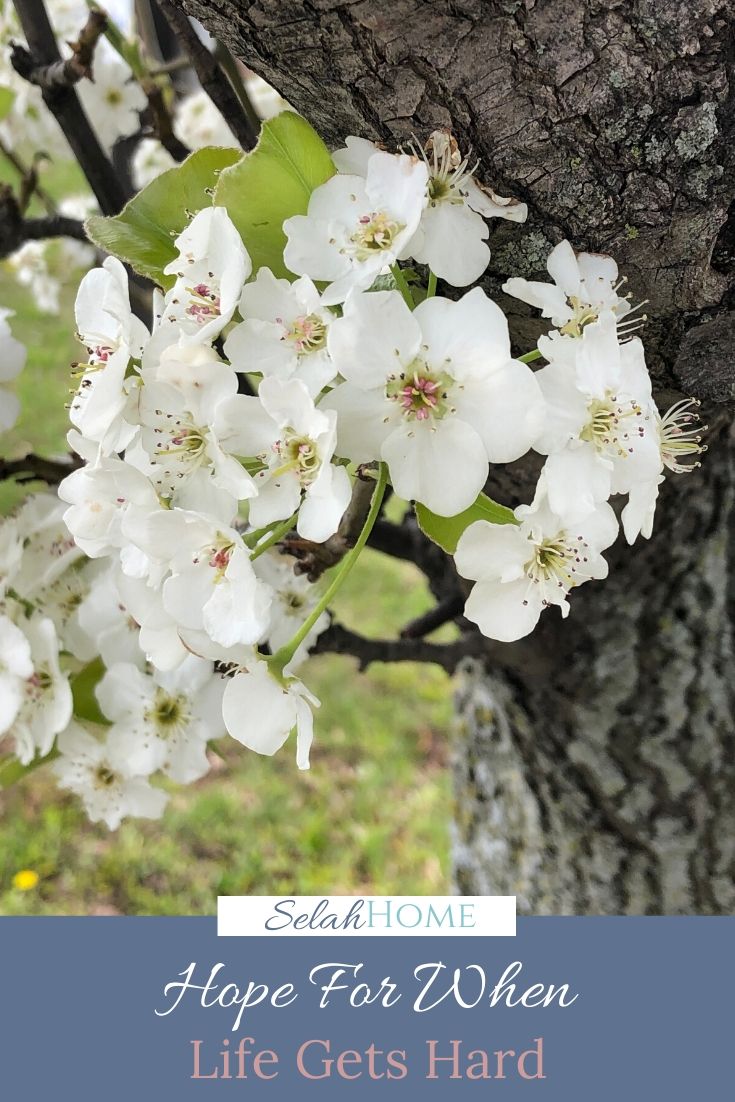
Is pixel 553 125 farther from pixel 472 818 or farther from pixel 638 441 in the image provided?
pixel 472 818

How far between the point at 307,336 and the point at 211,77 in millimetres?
502

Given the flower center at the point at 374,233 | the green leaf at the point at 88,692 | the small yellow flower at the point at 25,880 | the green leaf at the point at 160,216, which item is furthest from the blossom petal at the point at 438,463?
the small yellow flower at the point at 25,880

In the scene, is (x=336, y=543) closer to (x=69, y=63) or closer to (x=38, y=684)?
(x=38, y=684)

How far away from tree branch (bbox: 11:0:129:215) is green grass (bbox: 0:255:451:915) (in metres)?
1.38

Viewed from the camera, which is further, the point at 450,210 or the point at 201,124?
the point at 201,124

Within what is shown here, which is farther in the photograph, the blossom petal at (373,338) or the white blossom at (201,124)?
the white blossom at (201,124)

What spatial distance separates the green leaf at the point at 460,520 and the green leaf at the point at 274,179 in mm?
192

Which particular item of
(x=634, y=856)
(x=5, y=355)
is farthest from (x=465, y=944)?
(x=5, y=355)

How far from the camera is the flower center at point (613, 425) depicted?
524 millimetres

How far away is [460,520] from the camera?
0.59 m

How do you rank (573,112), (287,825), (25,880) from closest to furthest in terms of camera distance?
(573,112)
(25,880)
(287,825)

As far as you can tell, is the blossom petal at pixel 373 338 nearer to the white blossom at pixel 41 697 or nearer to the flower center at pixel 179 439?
the flower center at pixel 179 439

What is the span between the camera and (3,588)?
84cm

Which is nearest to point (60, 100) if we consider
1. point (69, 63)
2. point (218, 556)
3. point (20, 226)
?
point (69, 63)
